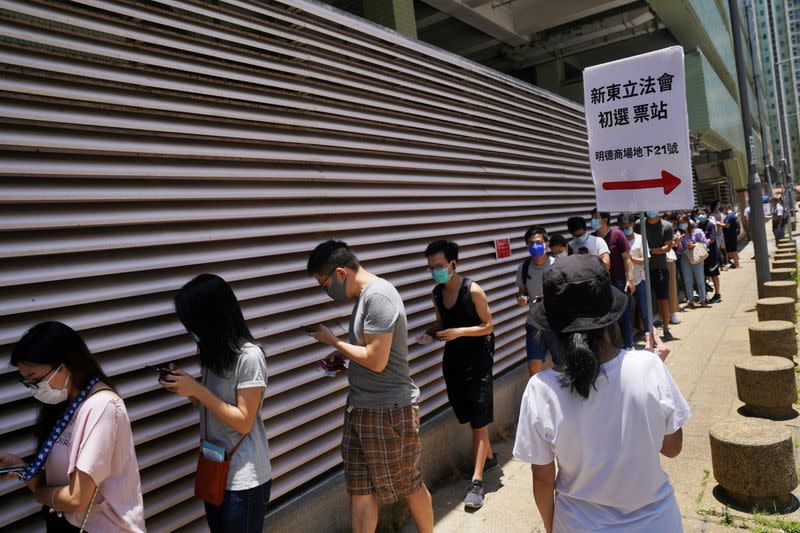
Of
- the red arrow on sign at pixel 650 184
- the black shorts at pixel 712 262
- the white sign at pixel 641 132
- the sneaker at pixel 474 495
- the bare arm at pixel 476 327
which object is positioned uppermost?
the white sign at pixel 641 132

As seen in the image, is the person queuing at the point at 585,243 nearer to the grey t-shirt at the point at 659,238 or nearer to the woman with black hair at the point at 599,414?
the grey t-shirt at the point at 659,238

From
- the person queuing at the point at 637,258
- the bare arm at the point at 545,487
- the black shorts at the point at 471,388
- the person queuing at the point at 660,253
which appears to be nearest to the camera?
the bare arm at the point at 545,487

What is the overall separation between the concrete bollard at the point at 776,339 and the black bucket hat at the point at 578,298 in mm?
5654

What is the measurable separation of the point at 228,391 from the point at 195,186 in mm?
1283

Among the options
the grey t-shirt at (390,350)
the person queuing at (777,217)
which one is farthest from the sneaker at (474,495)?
the person queuing at (777,217)

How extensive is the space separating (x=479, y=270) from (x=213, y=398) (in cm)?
417

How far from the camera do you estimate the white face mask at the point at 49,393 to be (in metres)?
2.19

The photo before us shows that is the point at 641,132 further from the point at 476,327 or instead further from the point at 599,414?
the point at 599,414

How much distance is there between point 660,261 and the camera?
28.2ft

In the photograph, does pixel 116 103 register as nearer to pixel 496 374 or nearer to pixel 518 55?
pixel 496 374

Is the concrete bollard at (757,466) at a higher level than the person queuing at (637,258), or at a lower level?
lower

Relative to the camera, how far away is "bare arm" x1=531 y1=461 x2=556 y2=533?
2023 millimetres

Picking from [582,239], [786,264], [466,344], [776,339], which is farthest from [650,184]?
[786,264]

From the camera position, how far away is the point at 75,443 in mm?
2096
